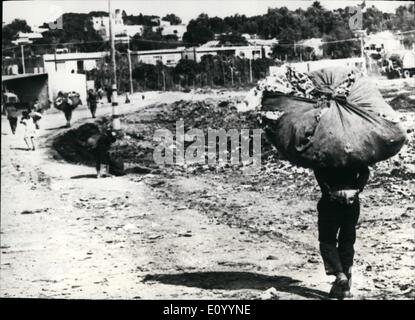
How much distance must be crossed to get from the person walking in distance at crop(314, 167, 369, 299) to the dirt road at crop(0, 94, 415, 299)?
382 mm

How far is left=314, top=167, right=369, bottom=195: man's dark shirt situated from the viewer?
361 centimetres

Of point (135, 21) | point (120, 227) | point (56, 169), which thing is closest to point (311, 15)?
point (135, 21)

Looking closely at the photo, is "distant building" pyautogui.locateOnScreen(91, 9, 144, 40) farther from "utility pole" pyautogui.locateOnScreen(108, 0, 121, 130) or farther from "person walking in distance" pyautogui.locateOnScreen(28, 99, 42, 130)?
"person walking in distance" pyautogui.locateOnScreen(28, 99, 42, 130)

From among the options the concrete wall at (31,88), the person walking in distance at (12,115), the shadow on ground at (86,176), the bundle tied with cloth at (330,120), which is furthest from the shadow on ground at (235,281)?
the person walking in distance at (12,115)

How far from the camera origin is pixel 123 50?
713 centimetres

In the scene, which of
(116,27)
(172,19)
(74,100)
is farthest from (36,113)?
(172,19)

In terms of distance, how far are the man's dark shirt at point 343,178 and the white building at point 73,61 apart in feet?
13.0

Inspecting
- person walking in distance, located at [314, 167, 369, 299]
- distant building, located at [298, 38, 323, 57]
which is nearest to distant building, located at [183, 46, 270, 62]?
distant building, located at [298, 38, 323, 57]

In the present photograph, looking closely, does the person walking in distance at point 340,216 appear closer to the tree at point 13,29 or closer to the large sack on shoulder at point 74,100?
the tree at point 13,29

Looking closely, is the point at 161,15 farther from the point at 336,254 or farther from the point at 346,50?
the point at 336,254

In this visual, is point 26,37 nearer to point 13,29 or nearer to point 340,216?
point 13,29

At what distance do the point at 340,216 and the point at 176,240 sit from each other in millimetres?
2302

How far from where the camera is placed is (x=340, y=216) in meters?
3.71

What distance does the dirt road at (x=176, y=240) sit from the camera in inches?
175
